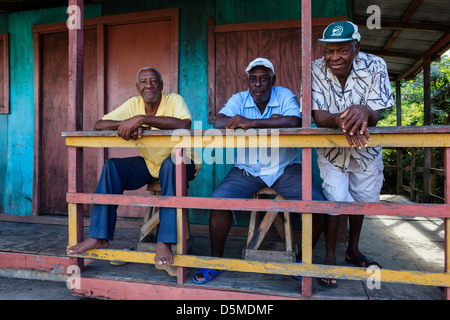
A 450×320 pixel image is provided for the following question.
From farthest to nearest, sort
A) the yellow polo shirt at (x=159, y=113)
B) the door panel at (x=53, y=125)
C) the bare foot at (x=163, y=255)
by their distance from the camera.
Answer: the door panel at (x=53, y=125), the yellow polo shirt at (x=159, y=113), the bare foot at (x=163, y=255)

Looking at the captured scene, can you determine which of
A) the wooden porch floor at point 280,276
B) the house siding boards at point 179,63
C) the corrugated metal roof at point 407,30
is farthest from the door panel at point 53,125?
the corrugated metal roof at point 407,30

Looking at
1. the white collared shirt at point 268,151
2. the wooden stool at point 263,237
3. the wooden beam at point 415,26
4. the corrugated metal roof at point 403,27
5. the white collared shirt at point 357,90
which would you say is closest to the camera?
the white collared shirt at point 357,90

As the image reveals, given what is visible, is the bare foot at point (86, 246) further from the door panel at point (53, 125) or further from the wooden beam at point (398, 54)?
the wooden beam at point (398, 54)

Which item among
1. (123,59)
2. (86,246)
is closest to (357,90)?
(86,246)

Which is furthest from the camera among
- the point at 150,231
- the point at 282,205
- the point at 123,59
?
the point at 123,59

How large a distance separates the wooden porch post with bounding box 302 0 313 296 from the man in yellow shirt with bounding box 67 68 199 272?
885mm

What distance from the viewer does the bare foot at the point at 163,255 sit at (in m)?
2.04

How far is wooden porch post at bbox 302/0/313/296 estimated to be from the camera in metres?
1.90

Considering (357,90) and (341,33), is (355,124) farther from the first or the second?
(341,33)

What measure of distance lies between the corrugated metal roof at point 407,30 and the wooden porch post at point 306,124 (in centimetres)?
261

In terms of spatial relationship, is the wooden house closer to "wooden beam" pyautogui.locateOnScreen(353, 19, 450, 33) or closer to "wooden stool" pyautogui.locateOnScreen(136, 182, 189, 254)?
"wooden beam" pyautogui.locateOnScreen(353, 19, 450, 33)

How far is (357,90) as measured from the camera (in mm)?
2209

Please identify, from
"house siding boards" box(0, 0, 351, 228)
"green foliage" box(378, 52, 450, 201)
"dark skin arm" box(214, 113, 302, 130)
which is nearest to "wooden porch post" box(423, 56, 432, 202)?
"green foliage" box(378, 52, 450, 201)

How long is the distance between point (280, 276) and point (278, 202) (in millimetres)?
656
